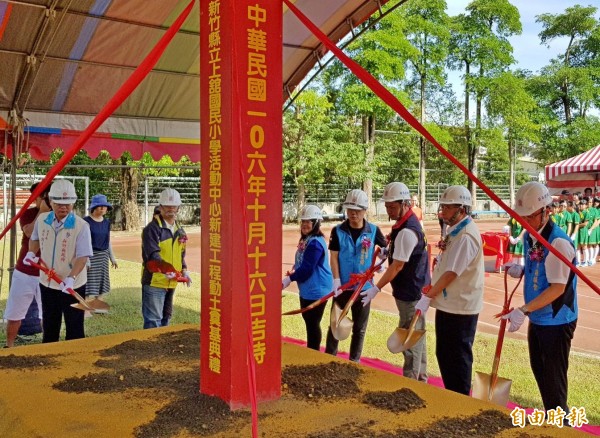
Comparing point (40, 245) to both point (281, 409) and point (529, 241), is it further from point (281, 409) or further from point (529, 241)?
point (529, 241)

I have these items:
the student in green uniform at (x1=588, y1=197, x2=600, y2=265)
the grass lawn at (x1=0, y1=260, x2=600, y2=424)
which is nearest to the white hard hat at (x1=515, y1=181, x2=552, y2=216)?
the grass lawn at (x1=0, y1=260, x2=600, y2=424)

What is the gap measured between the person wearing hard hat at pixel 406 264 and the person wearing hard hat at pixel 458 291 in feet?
1.57

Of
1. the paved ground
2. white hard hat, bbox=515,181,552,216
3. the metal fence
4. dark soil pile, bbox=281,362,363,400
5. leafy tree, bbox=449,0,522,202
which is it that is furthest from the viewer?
leafy tree, bbox=449,0,522,202

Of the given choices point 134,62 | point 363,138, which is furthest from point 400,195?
point 363,138

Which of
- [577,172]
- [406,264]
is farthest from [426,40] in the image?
[406,264]

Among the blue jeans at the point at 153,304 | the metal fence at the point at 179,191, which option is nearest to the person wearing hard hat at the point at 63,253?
the blue jeans at the point at 153,304

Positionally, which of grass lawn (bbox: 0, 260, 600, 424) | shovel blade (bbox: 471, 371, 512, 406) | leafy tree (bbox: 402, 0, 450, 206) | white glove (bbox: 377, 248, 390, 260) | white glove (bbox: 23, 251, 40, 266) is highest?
leafy tree (bbox: 402, 0, 450, 206)

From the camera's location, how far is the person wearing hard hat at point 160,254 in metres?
4.87

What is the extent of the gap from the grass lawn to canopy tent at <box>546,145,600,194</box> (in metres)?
8.26

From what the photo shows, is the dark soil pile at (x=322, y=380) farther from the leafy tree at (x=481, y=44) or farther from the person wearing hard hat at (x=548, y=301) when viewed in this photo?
the leafy tree at (x=481, y=44)

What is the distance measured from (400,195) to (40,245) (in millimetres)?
2834

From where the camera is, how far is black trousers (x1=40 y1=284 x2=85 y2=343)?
4.55 m

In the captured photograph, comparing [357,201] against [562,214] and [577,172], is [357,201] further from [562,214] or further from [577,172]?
[577,172]

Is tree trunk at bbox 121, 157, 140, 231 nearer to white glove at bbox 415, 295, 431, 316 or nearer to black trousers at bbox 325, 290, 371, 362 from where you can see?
black trousers at bbox 325, 290, 371, 362
